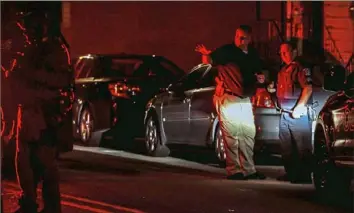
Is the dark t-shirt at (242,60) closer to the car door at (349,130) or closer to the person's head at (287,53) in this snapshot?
the person's head at (287,53)

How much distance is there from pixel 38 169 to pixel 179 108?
241 inches

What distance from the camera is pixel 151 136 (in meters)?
15.0

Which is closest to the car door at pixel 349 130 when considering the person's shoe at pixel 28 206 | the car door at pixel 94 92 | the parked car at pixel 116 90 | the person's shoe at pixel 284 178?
the person's shoe at pixel 284 178

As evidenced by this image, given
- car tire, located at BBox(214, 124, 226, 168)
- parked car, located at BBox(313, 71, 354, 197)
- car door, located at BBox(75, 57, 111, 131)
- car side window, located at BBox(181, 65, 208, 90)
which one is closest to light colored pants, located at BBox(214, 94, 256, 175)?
car tire, located at BBox(214, 124, 226, 168)

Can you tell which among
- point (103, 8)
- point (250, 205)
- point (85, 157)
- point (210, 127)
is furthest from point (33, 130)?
point (103, 8)

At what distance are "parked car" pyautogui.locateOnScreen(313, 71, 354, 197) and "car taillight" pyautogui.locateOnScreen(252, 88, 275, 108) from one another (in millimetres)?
1912

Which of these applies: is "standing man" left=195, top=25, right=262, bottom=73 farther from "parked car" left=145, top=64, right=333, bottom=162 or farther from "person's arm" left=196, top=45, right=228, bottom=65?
"parked car" left=145, top=64, right=333, bottom=162

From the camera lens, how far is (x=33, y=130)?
7.93m

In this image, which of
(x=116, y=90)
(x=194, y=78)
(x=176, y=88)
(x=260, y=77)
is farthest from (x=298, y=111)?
(x=116, y=90)

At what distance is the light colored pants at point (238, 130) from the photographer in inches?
459

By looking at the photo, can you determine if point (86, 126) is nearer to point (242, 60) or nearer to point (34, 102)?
point (242, 60)

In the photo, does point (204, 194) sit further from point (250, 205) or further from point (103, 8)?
point (103, 8)

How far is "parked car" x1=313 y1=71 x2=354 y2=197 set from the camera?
9.44m

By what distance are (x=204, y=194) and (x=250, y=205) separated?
3.09 feet
